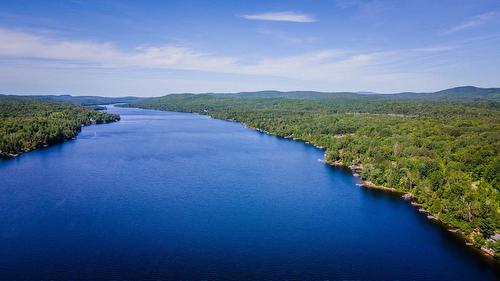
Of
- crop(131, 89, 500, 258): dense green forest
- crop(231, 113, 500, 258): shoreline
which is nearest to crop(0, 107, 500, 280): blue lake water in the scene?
crop(231, 113, 500, 258): shoreline

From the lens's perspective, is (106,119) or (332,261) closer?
(332,261)

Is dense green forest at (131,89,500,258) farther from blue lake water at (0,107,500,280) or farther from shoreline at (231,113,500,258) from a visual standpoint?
blue lake water at (0,107,500,280)

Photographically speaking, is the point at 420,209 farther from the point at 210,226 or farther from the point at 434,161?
the point at 210,226

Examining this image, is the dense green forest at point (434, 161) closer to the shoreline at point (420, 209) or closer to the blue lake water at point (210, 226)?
the shoreline at point (420, 209)

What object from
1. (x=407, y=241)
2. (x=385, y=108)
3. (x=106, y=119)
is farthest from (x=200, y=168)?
(x=385, y=108)

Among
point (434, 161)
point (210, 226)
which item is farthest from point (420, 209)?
point (210, 226)

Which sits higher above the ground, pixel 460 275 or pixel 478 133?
pixel 478 133

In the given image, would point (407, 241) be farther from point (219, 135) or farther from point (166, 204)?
point (219, 135)

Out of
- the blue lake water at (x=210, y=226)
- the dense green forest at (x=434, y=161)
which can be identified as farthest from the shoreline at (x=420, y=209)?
the blue lake water at (x=210, y=226)
